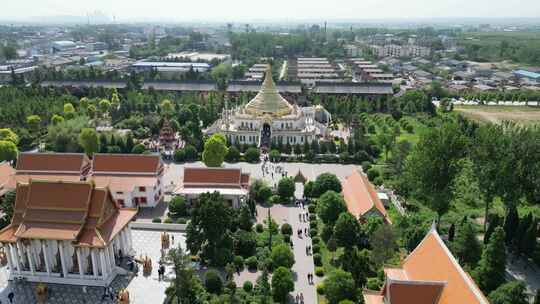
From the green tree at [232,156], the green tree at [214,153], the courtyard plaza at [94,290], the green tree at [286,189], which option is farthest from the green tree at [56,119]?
the green tree at [286,189]

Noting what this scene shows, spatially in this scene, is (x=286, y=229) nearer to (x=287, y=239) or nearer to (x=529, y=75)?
(x=287, y=239)

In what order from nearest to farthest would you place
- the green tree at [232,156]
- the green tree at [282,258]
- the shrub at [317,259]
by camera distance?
the green tree at [282,258] < the shrub at [317,259] < the green tree at [232,156]

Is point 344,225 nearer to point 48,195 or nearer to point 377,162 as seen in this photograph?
point 48,195

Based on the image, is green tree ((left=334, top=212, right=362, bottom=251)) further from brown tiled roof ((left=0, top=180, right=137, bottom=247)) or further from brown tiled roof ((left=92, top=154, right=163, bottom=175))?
brown tiled roof ((left=92, top=154, right=163, bottom=175))

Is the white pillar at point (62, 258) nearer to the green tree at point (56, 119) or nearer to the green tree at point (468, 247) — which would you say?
the green tree at point (468, 247)

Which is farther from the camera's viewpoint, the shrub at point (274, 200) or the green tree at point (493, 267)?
the shrub at point (274, 200)

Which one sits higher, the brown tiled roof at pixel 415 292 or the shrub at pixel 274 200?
the brown tiled roof at pixel 415 292

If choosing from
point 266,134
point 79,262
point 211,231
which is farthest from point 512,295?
point 266,134

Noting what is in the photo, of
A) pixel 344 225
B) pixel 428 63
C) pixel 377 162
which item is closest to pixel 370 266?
pixel 344 225
